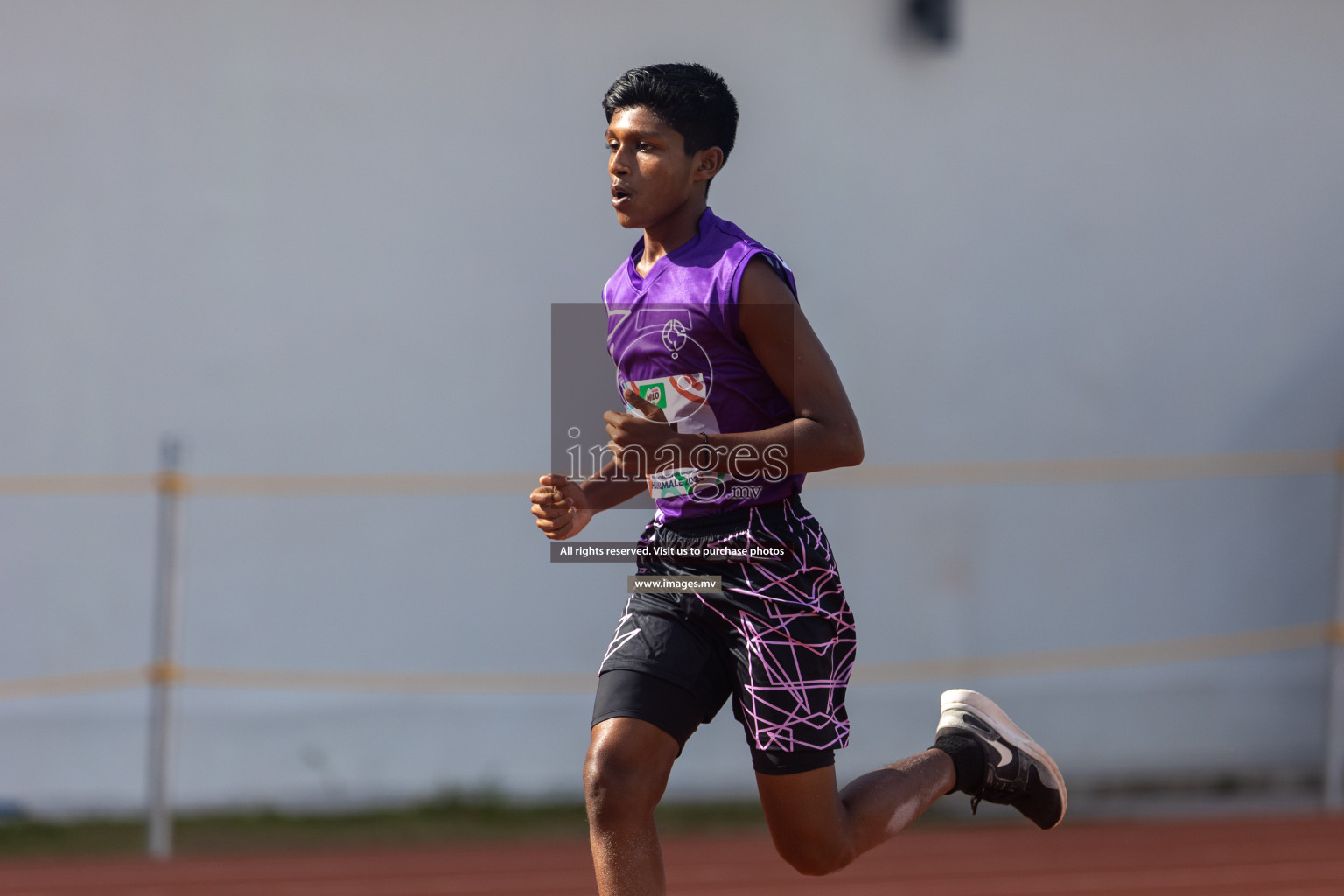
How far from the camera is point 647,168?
8.29 ft

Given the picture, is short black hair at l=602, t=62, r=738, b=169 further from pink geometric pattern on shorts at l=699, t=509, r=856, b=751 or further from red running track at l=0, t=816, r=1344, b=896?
red running track at l=0, t=816, r=1344, b=896

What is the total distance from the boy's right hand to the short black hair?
644 millimetres

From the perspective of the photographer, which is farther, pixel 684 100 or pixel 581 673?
pixel 581 673

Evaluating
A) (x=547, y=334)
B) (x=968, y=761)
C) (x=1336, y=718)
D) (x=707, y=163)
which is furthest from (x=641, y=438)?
(x=1336, y=718)

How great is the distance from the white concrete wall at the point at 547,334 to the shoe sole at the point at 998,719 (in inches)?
87.7

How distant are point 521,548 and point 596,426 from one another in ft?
3.67

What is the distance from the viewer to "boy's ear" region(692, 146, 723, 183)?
2.58m

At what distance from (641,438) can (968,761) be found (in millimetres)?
1217

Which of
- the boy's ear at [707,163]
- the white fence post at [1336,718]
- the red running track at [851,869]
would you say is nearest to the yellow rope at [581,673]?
the white fence post at [1336,718]

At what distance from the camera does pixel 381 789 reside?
514 cm

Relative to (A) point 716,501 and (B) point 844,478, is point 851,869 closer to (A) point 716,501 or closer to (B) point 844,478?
(B) point 844,478

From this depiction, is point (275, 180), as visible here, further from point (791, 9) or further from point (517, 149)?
point (791, 9)

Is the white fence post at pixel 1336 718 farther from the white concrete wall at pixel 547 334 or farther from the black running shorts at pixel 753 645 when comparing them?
the black running shorts at pixel 753 645

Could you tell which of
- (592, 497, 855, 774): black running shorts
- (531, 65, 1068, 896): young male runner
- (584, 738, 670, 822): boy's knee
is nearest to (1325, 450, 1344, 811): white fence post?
(531, 65, 1068, 896): young male runner
